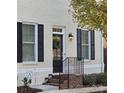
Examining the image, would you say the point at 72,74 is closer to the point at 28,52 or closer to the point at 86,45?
the point at 28,52

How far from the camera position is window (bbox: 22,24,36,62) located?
12336mm

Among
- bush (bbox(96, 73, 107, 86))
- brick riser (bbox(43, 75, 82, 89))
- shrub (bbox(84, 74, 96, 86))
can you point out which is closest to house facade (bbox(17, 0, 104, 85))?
brick riser (bbox(43, 75, 82, 89))

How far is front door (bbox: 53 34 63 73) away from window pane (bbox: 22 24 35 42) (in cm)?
146

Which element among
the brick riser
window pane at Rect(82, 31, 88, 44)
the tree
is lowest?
the brick riser

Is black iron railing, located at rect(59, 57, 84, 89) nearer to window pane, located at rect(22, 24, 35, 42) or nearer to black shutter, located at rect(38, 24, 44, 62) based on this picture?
black shutter, located at rect(38, 24, 44, 62)

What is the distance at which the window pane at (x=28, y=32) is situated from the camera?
1238 centimetres

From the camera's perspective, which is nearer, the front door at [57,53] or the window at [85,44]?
the front door at [57,53]

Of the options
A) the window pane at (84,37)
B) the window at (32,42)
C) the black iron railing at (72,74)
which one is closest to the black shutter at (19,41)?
the window at (32,42)

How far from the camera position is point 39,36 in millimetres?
12773

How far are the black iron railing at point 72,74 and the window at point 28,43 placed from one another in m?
1.67

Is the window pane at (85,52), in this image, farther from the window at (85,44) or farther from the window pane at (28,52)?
the window pane at (28,52)
